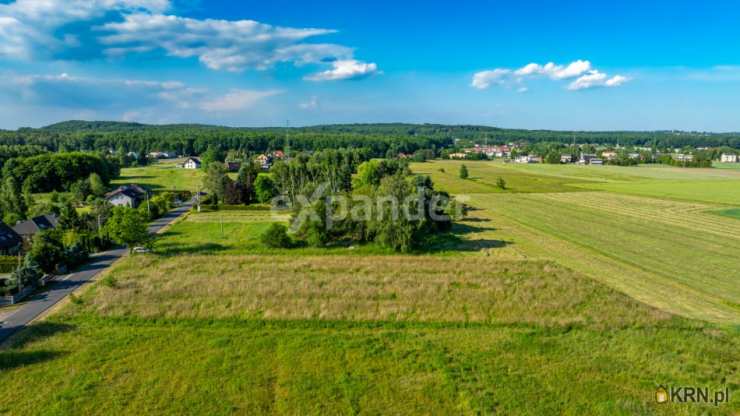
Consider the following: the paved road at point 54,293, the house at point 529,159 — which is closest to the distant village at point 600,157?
the house at point 529,159

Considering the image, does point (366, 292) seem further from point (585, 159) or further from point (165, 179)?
point (585, 159)

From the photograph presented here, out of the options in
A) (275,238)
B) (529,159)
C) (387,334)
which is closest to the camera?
(387,334)

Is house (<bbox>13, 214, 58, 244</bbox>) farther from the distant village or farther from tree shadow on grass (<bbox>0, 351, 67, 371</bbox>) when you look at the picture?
the distant village

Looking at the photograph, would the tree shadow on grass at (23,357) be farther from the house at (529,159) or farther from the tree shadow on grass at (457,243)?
the house at (529,159)

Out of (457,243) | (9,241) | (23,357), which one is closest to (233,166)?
(9,241)

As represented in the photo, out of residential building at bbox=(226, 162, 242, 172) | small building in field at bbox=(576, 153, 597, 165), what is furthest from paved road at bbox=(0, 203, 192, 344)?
small building in field at bbox=(576, 153, 597, 165)

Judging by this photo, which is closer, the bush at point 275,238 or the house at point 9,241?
the house at point 9,241
